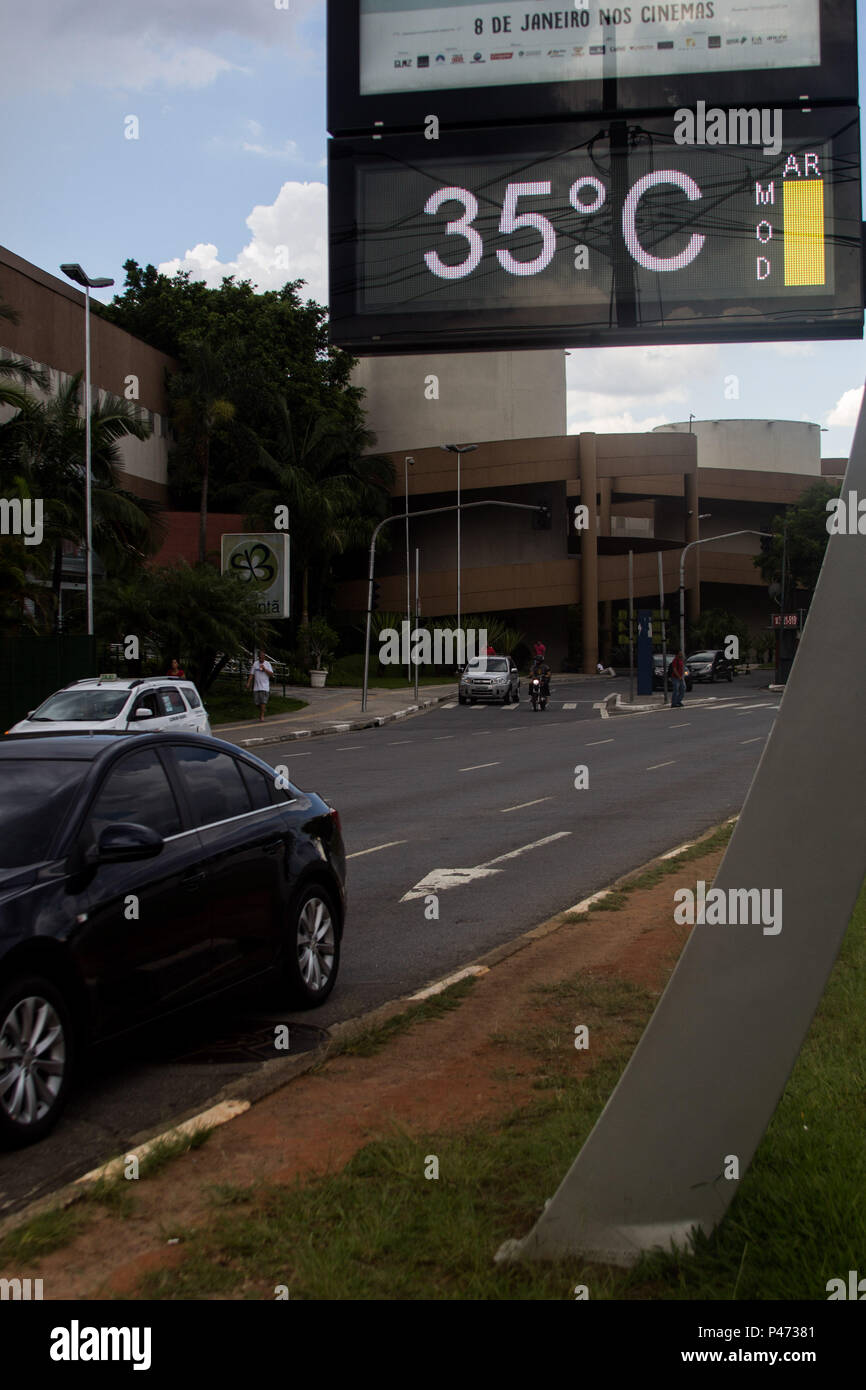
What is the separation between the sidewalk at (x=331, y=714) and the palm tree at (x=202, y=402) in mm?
9764

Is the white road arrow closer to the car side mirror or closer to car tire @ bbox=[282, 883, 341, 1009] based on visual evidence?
car tire @ bbox=[282, 883, 341, 1009]

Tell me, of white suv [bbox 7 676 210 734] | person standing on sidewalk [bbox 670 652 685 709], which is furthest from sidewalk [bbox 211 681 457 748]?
person standing on sidewalk [bbox 670 652 685 709]

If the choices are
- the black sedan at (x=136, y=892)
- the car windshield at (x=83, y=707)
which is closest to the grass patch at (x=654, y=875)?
the black sedan at (x=136, y=892)

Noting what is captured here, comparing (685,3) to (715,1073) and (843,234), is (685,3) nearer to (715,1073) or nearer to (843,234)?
(843,234)

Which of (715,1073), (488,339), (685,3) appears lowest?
(715,1073)

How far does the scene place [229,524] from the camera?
2382 inches

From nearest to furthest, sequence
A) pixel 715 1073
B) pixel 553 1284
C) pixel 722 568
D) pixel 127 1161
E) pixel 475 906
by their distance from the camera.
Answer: pixel 553 1284, pixel 715 1073, pixel 127 1161, pixel 475 906, pixel 722 568

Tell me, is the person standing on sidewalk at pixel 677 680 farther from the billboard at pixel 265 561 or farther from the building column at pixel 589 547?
the building column at pixel 589 547

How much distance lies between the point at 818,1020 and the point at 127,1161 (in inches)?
125

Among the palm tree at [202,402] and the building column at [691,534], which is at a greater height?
the palm tree at [202,402]

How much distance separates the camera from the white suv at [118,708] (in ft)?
63.2

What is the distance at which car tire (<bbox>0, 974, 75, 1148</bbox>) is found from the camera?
5020mm

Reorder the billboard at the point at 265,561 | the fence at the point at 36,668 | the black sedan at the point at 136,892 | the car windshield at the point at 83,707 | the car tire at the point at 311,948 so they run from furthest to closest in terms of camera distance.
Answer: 1. the billboard at the point at 265,561
2. the fence at the point at 36,668
3. the car windshield at the point at 83,707
4. the car tire at the point at 311,948
5. the black sedan at the point at 136,892
